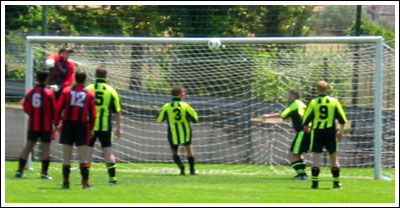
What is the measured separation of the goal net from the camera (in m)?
15.6

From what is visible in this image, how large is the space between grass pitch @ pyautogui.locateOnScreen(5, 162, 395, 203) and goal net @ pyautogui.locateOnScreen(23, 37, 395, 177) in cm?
185

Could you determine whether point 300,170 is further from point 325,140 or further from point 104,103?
point 104,103

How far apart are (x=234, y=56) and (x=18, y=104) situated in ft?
14.9

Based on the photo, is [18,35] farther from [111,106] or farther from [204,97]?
[111,106]

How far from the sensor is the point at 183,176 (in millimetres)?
13508

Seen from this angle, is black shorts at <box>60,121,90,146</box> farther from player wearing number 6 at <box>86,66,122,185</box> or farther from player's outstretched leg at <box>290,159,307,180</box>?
player's outstretched leg at <box>290,159,307,180</box>

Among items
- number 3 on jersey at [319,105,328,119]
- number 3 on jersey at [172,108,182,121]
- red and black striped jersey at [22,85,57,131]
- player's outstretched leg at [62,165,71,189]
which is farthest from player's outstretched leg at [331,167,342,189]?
red and black striped jersey at [22,85,57,131]

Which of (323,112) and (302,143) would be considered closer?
(323,112)

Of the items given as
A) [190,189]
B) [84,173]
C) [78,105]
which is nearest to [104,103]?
[78,105]

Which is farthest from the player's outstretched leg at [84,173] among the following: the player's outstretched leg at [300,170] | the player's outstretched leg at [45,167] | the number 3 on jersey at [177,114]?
the player's outstretched leg at [300,170]

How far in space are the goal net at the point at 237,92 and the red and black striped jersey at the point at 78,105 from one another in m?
4.35

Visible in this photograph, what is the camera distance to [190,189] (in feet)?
36.2

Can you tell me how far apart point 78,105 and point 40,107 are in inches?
67.3

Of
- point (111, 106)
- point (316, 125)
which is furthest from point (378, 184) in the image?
point (111, 106)
